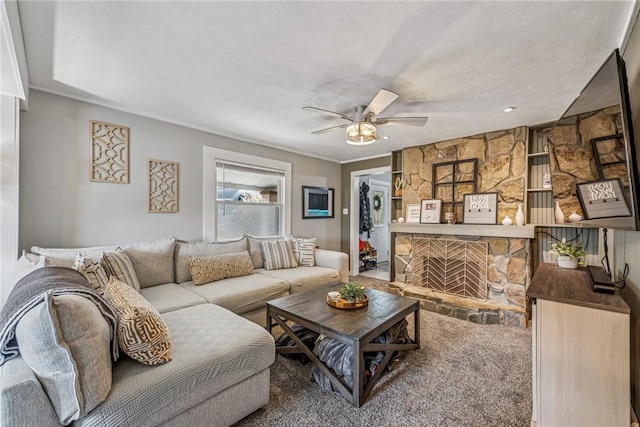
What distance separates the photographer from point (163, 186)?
3.17 metres

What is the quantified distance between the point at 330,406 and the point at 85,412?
1.27 m

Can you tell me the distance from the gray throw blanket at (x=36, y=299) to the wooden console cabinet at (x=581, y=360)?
2135 mm

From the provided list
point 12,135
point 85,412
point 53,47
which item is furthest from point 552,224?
point 12,135

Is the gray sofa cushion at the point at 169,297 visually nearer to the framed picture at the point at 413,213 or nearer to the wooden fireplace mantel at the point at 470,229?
the wooden fireplace mantel at the point at 470,229

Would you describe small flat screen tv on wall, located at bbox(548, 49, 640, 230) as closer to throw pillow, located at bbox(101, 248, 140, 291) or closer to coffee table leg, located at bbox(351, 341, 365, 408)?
coffee table leg, located at bbox(351, 341, 365, 408)

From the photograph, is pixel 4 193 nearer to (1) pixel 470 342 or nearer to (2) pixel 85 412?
(2) pixel 85 412

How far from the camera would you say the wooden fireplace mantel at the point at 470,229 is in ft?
10.3

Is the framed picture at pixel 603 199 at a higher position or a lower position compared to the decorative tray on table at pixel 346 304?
higher

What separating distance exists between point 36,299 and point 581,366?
7.92 ft

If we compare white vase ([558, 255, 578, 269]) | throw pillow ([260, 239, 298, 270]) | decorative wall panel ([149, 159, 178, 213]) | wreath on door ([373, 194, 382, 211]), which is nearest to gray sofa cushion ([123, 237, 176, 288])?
decorative wall panel ([149, 159, 178, 213])

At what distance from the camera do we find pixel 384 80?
2.15m

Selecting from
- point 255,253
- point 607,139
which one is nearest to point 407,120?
point 607,139

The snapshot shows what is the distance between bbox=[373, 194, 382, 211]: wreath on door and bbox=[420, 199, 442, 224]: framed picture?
2472 millimetres

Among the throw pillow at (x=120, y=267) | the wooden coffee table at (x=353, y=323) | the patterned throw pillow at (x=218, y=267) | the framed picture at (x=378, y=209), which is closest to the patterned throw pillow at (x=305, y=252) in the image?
the patterned throw pillow at (x=218, y=267)
